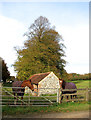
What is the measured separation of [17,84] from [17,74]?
57.7 feet

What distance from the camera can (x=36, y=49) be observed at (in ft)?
99.0

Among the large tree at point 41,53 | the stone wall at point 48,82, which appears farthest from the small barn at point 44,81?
the large tree at point 41,53

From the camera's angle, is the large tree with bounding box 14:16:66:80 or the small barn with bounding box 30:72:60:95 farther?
the large tree with bounding box 14:16:66:80

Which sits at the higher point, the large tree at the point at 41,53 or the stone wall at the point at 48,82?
the large tree at the point at 41,53

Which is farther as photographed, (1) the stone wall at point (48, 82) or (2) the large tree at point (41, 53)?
(2) the large tree at point (41, 53)

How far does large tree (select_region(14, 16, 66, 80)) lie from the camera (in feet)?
97.2

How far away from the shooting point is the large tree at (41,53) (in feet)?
97.2

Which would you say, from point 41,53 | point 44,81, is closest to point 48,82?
point 44,81

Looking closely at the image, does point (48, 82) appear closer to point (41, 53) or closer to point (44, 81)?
point (44, 81)

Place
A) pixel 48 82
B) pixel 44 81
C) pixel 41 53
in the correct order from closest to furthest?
pixel 44 81, pixel 48 82, pixel 41 53

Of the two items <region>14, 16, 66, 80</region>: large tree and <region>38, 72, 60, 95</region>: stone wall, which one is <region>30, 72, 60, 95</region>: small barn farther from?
<region>14, 16, 66, 80</region>: large tree

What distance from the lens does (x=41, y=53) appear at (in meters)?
29.0

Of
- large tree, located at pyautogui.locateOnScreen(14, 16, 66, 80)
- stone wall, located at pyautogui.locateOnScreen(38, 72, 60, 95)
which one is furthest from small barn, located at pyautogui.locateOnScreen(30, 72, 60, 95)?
large tree, located at pyautogui.locateOnScreen(14, 16, 66, 80)

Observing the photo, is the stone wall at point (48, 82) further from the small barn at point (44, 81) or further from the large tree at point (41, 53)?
the large tree at point (41, 53)
